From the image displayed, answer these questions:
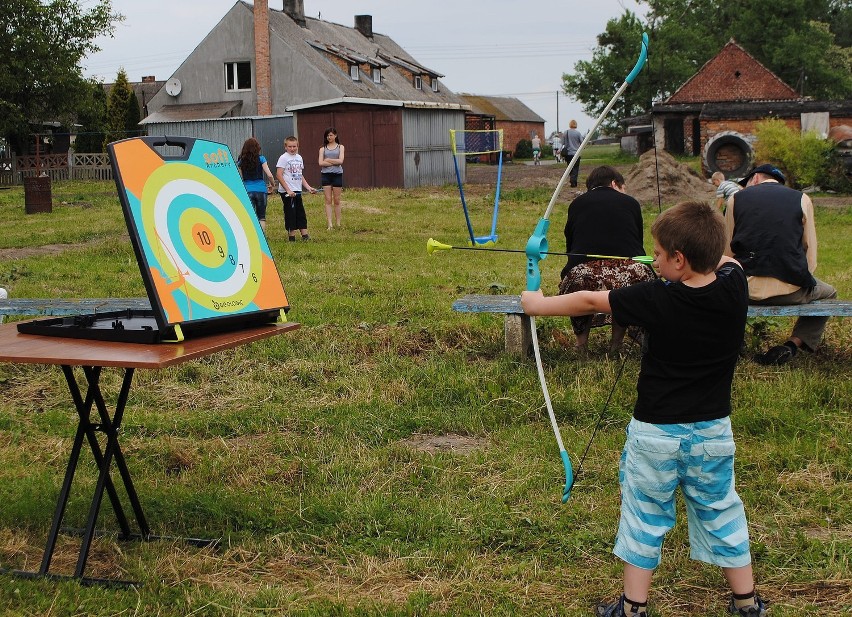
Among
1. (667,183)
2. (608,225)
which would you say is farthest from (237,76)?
(608,225)

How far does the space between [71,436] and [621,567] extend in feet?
11.6

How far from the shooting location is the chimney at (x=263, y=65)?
40403 mm

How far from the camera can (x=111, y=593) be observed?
12.8ft

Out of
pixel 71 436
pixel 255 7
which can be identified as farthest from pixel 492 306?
pixel 255 7

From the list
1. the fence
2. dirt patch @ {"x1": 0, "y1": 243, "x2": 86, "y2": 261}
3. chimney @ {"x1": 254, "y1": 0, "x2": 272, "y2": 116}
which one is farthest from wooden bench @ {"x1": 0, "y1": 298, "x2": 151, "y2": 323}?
the fence

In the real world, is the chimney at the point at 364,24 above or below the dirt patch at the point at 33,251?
above

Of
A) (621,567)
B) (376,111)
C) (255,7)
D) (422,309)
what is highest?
(255,7)

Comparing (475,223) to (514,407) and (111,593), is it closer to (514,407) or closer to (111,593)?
(514,407)

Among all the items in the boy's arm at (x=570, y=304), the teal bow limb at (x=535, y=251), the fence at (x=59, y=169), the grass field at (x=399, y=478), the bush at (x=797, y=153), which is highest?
the fence at (x=59, y=169)

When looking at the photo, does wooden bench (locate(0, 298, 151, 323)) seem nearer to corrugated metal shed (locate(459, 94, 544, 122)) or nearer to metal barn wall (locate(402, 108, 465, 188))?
metal barn wall (locate(402, 108, 465, 188))

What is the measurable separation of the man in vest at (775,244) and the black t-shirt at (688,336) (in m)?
3.51

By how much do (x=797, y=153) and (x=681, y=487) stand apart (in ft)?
81.4

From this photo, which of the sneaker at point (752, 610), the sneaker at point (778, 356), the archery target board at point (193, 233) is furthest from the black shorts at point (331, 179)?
the sneaker at point (752, 610)

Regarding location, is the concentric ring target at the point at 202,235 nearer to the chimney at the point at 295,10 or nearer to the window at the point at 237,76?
the window at the point at 237,76
